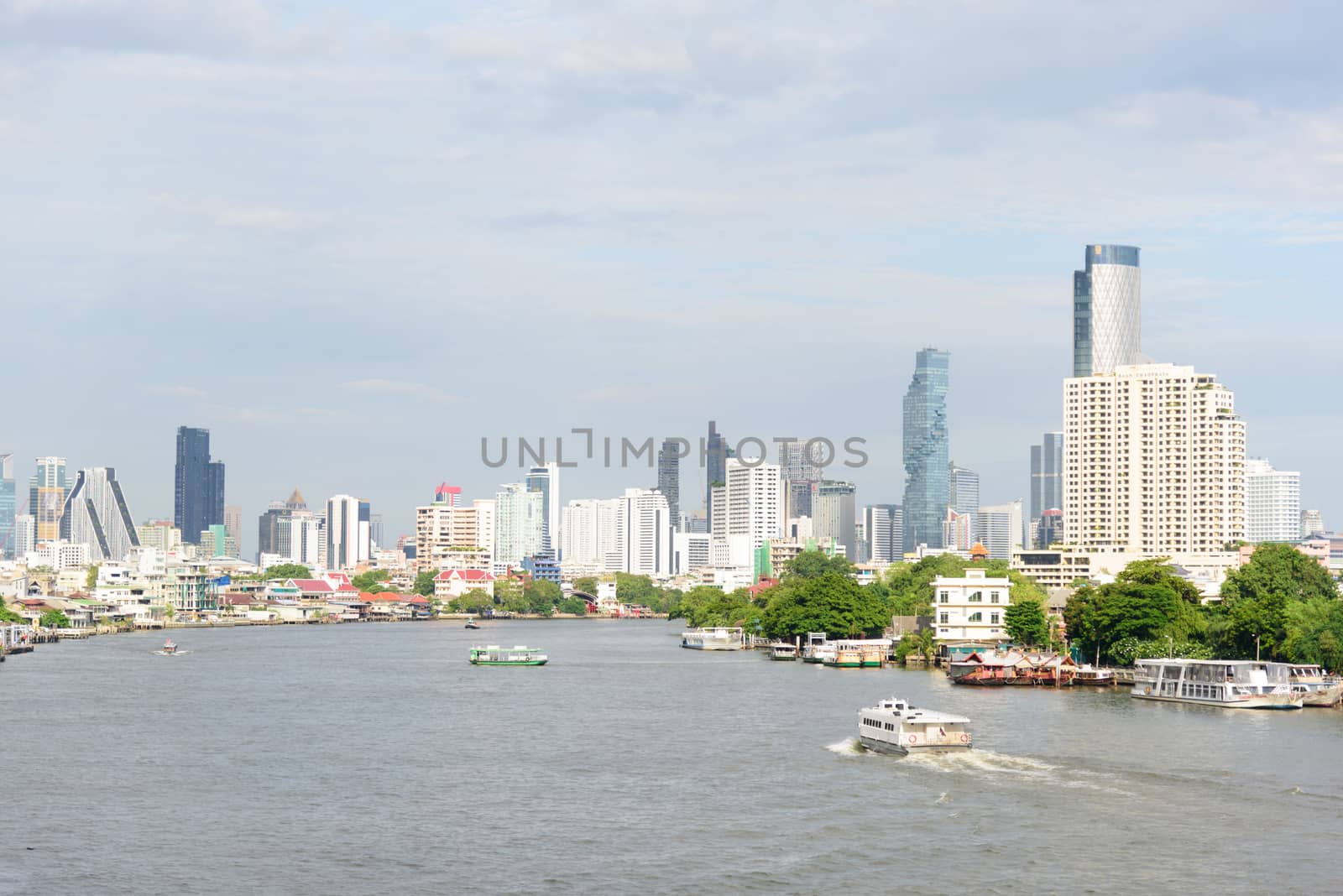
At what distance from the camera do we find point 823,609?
377 ft

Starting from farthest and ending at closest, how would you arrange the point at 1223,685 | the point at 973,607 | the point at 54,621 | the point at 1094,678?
the point at 54,621 < the point at 973,607 < the point at 1094,678 < the point at 1223,685

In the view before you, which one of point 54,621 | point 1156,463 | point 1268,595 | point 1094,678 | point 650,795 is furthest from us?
point 1156,463

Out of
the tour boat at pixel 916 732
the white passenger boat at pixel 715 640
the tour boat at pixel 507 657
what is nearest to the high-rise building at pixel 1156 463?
the white passenger boat at pixel 715 640

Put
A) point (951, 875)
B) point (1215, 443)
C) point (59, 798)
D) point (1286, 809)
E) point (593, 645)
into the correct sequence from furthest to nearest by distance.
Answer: point (1215, 443) → point (593, 645) → point (59, 798) → point (1286, 809) → point (951, 875)

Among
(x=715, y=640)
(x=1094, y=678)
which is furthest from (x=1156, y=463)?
(x=1094, y=678)

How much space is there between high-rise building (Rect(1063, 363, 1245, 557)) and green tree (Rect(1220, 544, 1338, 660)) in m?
90.3

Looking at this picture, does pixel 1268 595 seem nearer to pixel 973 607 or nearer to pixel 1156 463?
pixel 973 607

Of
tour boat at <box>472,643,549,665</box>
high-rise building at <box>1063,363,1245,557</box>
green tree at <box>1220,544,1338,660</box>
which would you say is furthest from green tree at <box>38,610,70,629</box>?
green tree at <box>1220,544,1338,660</box>

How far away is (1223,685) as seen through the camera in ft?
224

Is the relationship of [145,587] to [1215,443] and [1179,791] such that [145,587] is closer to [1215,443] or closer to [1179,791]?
[1215,443]

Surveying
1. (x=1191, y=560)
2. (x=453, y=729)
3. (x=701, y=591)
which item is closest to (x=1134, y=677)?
(x=453, y=729)

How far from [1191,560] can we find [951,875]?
142 m

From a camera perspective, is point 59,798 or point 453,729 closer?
point 59,798

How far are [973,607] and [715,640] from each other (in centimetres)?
3332
